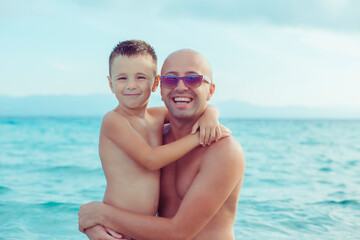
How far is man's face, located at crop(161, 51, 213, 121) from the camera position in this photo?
9.39 feet

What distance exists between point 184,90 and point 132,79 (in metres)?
0.38

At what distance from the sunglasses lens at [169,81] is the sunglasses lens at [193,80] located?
3.0 inches

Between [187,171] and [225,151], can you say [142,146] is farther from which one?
[225,151]

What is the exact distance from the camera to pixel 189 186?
2.94m

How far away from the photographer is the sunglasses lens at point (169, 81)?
2859mm

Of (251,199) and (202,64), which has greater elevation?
(202,64)

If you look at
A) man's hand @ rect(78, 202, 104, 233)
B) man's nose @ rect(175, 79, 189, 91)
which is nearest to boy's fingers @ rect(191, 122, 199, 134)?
man's nose @ rect(175, 79, 189, 91)

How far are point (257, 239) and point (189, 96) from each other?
3973 mm

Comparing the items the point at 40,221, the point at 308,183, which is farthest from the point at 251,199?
the point at 40,221

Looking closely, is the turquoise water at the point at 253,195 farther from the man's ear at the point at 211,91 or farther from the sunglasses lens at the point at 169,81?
the sunglasses lens at the point at 169,81

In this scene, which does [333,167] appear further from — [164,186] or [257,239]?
[164,186]

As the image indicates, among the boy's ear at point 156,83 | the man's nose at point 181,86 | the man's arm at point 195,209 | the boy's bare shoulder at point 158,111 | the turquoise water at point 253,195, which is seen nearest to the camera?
the man's arm at point 195,209

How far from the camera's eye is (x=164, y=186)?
122 inches

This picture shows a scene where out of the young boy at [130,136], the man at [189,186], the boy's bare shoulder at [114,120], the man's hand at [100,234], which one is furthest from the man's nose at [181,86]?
the man's hand at [100,234]
